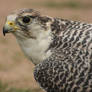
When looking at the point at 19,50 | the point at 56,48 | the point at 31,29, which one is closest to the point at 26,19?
the point at 31,29

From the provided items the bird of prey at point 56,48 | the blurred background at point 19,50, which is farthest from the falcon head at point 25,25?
the blurred background at point 19,50

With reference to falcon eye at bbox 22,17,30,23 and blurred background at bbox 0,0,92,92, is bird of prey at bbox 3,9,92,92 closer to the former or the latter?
falcon eye at bbox 22,17,30,23

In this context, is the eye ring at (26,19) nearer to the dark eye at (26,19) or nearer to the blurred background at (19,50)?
the dark eye at (26,19)

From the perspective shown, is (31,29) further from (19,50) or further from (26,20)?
(19,50)

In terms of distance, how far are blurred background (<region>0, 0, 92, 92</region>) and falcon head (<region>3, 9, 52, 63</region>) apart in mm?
2090

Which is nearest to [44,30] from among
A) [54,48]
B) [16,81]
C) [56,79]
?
[54,48]

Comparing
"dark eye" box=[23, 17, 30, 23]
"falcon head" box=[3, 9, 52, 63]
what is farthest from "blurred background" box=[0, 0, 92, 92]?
"dark eye" box=[23, 17, 30, 23]

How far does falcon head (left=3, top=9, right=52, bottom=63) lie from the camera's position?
6.20 m

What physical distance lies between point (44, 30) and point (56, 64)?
61 cm

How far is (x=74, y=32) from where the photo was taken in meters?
6.00

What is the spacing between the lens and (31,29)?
6.24 m

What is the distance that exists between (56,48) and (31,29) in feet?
1.58

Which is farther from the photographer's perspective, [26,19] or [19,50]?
[19,50]

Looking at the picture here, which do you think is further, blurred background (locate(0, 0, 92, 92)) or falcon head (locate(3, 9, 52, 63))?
blurred background (locate(0, 0, 92, 92))
